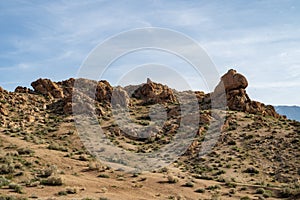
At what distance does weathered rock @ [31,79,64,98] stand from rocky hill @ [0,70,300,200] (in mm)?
223

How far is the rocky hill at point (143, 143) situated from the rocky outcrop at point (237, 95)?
0.18 meters

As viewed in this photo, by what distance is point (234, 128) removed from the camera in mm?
48000

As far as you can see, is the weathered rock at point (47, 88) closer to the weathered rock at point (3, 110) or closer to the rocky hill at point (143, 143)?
the rocky hill at point (143, 143)

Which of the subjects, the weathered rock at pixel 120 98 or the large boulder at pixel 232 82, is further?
the weathered rock at pixel 120 98

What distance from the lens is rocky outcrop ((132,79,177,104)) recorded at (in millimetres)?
67875

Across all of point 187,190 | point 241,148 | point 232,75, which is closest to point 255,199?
point 187,190

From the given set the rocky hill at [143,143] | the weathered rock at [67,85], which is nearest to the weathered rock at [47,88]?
the rocky hill at [143,143]

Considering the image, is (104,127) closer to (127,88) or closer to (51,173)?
(127,88)

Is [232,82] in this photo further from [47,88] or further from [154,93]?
[47,88]

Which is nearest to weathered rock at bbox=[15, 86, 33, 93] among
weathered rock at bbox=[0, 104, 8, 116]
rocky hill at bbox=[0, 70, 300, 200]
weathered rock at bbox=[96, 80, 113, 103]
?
rocky hill at bbox=[0, 70, 300, 200]

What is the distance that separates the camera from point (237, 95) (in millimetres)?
56938

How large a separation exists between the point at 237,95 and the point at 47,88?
41.0m

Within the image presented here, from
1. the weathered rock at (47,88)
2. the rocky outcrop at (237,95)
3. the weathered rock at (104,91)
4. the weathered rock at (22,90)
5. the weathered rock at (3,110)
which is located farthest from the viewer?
the weathered rock at (47,88)

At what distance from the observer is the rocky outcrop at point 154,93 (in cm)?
6788
